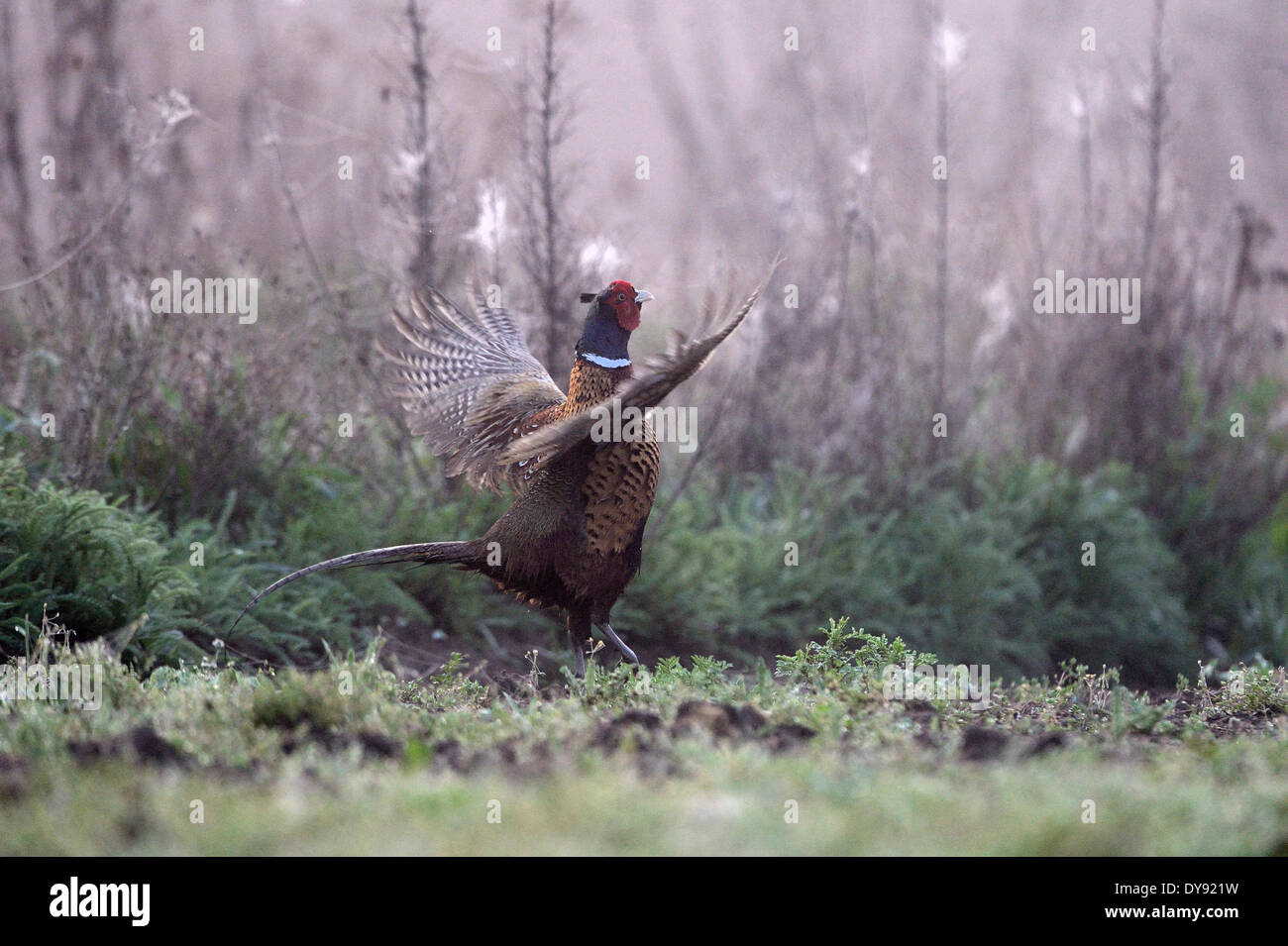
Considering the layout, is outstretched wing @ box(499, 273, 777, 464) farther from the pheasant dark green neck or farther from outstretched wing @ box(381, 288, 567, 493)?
outstretched wing @ box(381, 288, 567, 493)

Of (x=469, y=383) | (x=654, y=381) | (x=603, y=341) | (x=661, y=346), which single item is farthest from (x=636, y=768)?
(x=661, y=346)

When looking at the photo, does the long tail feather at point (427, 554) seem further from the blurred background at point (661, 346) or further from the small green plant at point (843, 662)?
the small green plant at point (843, 662)

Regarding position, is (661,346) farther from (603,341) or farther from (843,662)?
(843,662)

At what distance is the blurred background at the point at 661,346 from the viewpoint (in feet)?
18.6

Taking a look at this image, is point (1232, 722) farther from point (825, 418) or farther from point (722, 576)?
point (825, 418)

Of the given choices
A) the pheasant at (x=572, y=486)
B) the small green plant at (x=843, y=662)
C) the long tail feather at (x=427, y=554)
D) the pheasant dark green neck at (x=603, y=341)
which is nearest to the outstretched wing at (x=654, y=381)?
the pheasant at (x=572, y=486)

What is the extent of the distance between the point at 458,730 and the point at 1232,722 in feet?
8.30

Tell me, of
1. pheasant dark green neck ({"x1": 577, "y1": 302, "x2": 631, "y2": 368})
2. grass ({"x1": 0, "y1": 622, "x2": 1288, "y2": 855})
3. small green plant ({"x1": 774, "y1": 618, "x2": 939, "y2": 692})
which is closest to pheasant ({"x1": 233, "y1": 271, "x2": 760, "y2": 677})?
pheasant dark green neck ({"x1": 577, "y1": 302, "x2": 631, "y2": 368})

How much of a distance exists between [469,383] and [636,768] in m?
2.66

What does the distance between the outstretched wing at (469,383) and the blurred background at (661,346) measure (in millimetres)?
716

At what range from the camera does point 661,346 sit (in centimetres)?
837

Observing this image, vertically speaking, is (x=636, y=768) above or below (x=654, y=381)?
below
